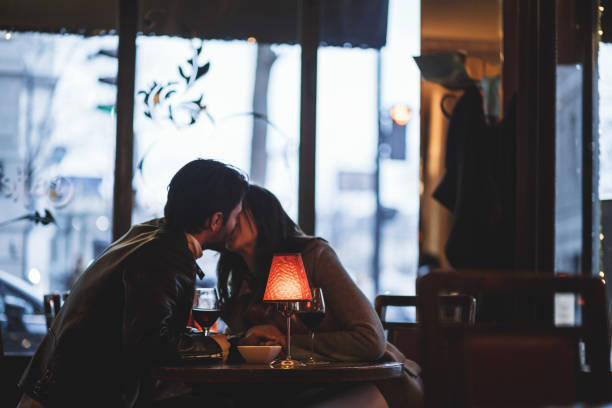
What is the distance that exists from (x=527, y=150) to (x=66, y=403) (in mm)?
2417

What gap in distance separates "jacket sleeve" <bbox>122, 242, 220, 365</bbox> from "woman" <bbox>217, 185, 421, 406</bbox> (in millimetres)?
230

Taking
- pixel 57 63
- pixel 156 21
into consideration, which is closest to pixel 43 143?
pixel 57 63

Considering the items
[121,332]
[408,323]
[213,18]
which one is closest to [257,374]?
[121,332]

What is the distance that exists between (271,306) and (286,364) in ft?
1.43

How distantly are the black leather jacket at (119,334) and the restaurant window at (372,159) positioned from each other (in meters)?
1.72

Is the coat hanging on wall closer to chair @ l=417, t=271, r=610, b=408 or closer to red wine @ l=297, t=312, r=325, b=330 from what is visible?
red wine @ l=297, t=312, r=325, b=330

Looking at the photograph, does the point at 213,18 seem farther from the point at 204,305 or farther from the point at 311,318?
the point at 311,318

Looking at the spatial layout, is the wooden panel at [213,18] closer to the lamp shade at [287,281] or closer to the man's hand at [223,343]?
the lamp shade at [287,281]

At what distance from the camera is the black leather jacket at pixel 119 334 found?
1.91 m

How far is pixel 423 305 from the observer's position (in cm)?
121

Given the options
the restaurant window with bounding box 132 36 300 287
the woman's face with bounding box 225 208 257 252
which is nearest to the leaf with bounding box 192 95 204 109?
the restaurant window with bounding box 132 36 300 287

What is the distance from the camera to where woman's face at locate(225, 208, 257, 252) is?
247cm

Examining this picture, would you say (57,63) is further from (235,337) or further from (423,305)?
(423,305)

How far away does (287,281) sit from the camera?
2.03m
